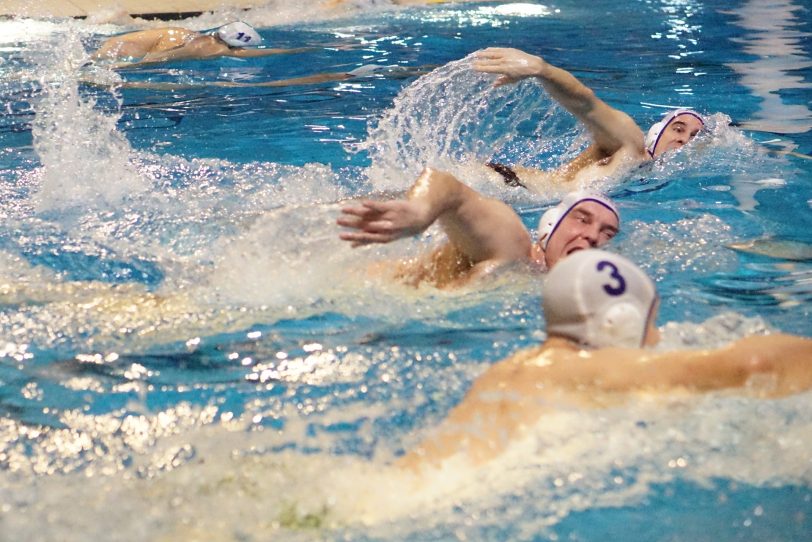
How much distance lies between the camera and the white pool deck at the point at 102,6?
12320 mm

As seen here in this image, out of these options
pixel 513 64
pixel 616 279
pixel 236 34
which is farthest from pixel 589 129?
pixel 236 34

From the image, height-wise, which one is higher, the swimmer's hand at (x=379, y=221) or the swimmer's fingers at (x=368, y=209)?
the swimmer's fingers at (x=368, y=209)

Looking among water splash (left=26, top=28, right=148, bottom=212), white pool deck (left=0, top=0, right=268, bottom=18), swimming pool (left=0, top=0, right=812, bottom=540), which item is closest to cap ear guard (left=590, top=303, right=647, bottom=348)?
swimming pool (left=0, top=0, right=812, bottom=540)

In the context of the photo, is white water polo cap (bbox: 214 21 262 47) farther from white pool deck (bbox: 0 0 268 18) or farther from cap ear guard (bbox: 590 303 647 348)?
cap ear guard (bbox: 590 303 647 348)

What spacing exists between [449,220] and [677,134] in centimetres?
251

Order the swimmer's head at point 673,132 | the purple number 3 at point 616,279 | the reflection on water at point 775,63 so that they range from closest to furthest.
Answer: the purple number 3 at point 616,279 < the swimmer's head at point 673,132 < the reflection on water at point 775,63

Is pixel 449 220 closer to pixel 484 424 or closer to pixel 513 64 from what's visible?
pixel 484 424

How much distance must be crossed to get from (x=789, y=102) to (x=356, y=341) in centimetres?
557

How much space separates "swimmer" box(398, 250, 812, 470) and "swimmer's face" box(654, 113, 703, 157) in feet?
10.3

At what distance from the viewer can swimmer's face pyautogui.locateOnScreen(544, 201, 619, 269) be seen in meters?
3.63

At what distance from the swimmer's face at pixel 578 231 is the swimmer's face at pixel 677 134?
190 centimetres

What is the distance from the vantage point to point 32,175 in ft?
17.7

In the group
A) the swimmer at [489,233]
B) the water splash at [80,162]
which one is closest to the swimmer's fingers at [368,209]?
the swimmer at [489,233]

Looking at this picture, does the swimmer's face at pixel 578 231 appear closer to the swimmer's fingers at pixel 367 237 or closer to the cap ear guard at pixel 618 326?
the swimmer's fingers at pixel 367 237
